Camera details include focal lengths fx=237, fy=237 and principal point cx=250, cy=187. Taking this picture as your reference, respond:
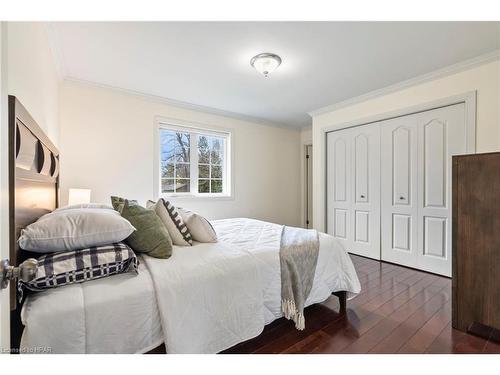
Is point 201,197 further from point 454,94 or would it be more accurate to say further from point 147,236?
point 454,94

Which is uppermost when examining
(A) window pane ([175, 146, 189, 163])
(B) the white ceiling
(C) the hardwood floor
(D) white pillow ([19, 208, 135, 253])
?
(B) the white ceiling

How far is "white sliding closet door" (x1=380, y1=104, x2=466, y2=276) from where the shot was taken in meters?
2.75

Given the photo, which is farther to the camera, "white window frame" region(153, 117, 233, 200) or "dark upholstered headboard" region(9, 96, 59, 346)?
"white window frame" region(153, 117, 233, 200)

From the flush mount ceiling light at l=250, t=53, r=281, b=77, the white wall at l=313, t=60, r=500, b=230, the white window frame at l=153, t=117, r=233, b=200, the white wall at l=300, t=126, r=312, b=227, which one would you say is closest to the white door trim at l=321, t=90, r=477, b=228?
the white wall at l=313, t=60, r=500, b=230

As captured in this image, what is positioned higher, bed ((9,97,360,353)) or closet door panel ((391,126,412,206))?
closet door panel ((391,126,412,206))

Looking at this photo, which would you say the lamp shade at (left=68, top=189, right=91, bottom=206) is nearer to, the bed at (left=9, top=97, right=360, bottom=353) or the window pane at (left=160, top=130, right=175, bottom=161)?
the bed at (left=9, top=97, right=360, bottom=353)

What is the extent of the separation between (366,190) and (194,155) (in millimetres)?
2737

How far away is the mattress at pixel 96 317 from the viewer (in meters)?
0.91

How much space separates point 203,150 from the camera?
4.02m

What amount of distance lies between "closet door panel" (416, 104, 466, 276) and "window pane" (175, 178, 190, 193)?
3276 mm

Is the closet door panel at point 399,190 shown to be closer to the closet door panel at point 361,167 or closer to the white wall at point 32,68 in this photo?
the closet door panel at point 361,167

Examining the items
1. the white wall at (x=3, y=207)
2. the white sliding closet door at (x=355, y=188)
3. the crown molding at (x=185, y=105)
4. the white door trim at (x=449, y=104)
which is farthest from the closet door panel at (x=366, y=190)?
the white wall at (x=3, y=207)
